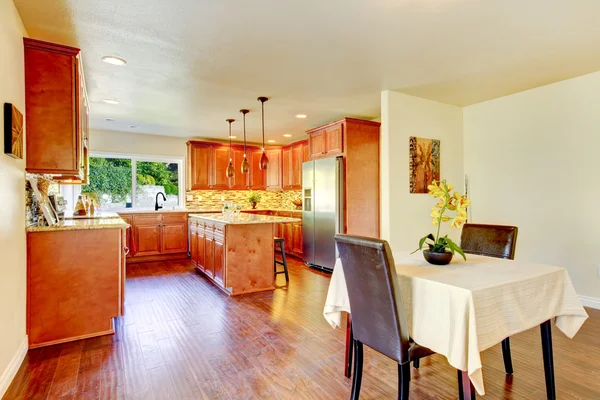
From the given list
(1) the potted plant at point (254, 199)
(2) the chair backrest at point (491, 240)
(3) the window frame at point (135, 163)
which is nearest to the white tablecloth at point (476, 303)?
(2) the chair backrest at point (491, 240)

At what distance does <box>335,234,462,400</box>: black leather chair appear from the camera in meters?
1.50

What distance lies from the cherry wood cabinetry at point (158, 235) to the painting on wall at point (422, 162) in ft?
13.7

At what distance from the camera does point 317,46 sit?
2777 mm

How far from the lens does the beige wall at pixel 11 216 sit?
1.96 meters

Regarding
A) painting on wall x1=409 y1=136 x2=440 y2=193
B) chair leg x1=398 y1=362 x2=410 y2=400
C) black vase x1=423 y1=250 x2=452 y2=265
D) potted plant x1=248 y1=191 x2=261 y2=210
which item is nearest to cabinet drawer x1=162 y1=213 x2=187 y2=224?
potted plant x1=248 y1=191 x2=261 y2=210

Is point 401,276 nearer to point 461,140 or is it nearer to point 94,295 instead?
point 94,295

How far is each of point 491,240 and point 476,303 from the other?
1.28m

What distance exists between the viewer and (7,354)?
2049 millimetres

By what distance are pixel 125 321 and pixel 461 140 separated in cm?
467

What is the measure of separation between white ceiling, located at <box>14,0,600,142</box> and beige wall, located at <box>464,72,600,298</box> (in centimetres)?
28

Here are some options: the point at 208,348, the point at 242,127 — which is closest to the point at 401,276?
the point at 208,348

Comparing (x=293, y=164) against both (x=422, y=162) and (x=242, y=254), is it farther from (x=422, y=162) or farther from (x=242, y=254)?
(x=242, y=254)

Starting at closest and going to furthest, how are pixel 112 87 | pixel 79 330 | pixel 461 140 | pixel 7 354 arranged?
pixel 7 354 → pixel 79 330 → pixel 112 87 → pixel 461 140

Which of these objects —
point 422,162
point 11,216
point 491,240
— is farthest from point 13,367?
point 422,162
